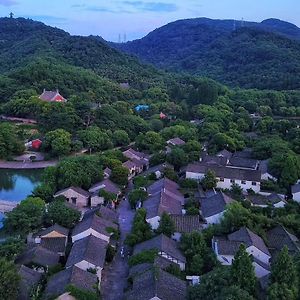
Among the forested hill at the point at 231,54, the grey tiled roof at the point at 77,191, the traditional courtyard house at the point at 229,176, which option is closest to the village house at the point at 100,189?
the grey tiled roof at the point at 77,191

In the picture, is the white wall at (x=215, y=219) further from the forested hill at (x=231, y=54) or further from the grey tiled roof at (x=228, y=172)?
the forested hill at (x=231, y=54)

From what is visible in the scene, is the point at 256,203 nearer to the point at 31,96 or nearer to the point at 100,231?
the point at 100,231

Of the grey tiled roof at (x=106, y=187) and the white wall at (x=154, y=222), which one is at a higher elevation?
the white wall at (x=154, y=222)

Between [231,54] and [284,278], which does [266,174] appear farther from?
[231,54]

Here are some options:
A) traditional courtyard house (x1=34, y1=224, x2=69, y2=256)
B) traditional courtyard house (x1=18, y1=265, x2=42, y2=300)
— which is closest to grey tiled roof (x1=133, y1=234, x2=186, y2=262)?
traditional courtyard house (x1=34, y1=224, x2=69, y2=256)

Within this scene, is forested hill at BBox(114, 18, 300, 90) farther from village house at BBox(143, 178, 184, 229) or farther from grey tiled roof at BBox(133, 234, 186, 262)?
grey tiled roof at BBox(133, 234, 186, 262)

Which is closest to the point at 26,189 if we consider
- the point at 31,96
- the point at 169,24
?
the point at 31,96
